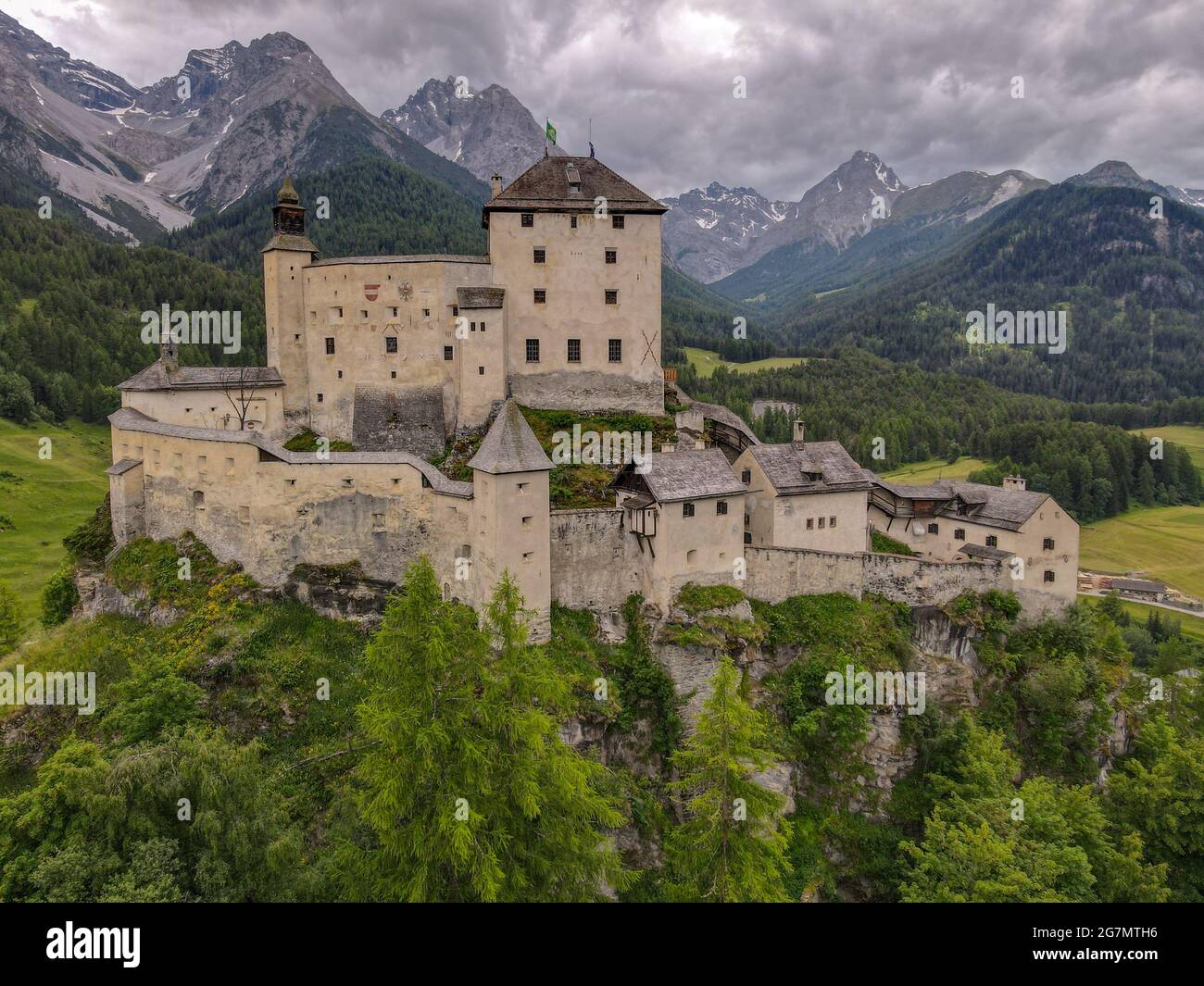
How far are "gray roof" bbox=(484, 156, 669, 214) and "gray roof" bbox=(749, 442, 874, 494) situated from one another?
17.5 metres

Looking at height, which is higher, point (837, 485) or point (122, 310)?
point (122, 310)

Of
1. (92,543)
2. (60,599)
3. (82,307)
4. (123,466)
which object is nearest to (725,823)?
(123,466)

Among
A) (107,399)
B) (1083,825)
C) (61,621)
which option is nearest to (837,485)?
(1083,825)

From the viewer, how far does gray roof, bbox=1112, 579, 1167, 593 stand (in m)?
94.2

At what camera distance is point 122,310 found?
117m

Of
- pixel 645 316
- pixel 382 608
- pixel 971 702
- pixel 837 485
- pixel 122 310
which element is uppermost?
pixel 122 310

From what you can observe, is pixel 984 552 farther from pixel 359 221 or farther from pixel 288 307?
pixel 359 221

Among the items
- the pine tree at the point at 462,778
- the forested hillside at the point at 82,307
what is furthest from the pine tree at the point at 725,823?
the forested hillside at the point at 82,307

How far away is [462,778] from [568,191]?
3808 cm

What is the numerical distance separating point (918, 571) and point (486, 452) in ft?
85.3

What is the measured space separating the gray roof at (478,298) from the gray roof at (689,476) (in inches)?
565

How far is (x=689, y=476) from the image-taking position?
36469 mm

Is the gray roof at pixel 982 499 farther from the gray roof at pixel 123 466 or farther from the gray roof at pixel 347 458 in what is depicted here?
the gray roof at pixel 123 466

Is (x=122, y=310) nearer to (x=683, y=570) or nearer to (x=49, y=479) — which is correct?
(x=49, y=479)
